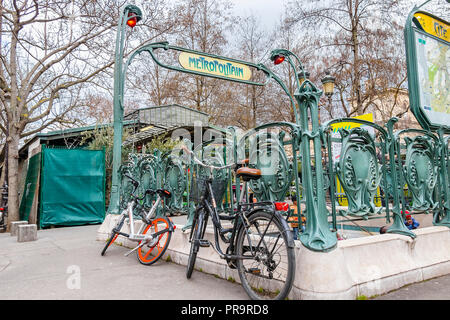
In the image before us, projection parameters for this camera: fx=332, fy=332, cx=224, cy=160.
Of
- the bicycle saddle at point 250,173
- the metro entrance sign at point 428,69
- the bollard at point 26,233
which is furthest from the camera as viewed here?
the bollard at point 26,233

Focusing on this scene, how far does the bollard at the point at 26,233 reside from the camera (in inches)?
319

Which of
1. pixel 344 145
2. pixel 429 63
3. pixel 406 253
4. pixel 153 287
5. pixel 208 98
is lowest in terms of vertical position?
pixel 153 287

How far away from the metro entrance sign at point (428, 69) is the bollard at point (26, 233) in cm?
861

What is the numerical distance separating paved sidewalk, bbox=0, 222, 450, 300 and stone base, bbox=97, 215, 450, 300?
4.8 inches

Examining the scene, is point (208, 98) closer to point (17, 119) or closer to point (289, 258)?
point (17, 119)

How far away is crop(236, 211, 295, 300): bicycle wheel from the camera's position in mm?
3084

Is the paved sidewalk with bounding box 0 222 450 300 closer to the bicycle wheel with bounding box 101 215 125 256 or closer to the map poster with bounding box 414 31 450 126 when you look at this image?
the bicycle wheel with bounding box 101 215 125 256

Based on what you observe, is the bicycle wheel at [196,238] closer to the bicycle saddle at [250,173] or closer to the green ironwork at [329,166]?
the green ironwork at [329,166]

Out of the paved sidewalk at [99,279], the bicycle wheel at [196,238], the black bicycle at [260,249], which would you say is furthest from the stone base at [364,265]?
the paved sidewalk at [99,279]

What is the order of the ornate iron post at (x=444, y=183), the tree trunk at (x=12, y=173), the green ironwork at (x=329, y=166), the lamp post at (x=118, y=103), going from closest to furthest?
the green ironwork at (x=329, y=166), the ornate iron post at (x=444, y=183), the lamp post at (x=118, y=103), the tree trunk at (x=12, y=173)

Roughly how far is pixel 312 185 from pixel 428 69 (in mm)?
3046

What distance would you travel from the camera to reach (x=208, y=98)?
74.2ft
